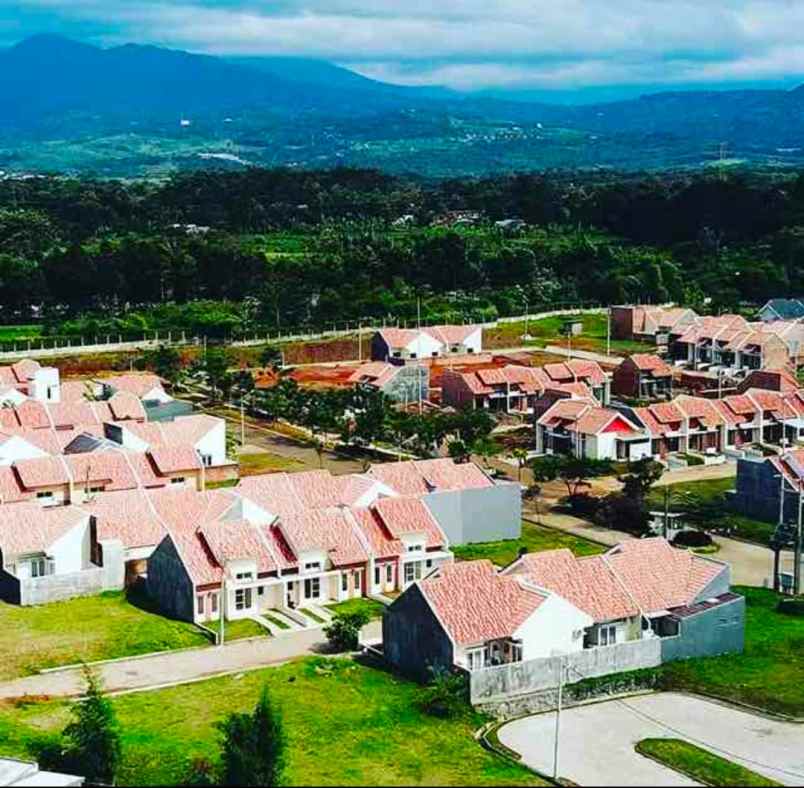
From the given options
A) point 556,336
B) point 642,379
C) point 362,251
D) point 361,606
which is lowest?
point 361,606

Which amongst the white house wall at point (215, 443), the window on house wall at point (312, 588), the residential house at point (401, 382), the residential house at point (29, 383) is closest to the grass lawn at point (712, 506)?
the window on house wall at point (312, 588)

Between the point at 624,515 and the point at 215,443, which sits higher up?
the point at 215,443

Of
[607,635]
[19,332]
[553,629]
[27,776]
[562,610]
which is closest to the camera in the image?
[27,776]

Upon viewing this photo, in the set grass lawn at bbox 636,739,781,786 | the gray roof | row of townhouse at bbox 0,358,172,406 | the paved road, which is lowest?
the paved road

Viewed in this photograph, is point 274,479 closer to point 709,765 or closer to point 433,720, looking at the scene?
point 433,720

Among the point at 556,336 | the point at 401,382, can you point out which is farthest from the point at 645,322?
the point at 401,382

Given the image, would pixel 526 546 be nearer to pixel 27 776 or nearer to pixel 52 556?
pixel 52 556

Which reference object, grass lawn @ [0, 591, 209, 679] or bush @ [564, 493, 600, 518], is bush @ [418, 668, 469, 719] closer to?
grass lawn @ [0, 591, 209, 679]

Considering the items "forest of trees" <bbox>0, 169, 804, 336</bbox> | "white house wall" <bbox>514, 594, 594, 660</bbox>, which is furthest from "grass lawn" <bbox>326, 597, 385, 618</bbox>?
"forest of trees" <bbox>0, 169, 804, 336</bbox>
